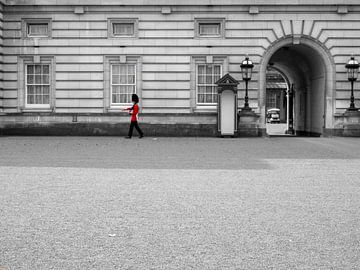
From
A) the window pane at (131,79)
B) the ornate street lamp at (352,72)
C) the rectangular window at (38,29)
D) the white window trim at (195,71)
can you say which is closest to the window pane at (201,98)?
the white window trim at (195,71)

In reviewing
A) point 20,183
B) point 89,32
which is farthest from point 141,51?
point 20,183

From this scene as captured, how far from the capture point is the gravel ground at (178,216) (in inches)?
173

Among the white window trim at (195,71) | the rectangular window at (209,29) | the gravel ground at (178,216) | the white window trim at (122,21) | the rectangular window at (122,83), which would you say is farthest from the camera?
the rectangular window at (122,83)

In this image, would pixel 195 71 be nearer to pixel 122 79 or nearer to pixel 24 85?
pixel 122 79

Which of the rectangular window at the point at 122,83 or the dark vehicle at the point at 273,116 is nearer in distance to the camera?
the rectangular window at the point at 122,83

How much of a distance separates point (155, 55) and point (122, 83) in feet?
6.28

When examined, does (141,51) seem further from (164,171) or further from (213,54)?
(164,171)

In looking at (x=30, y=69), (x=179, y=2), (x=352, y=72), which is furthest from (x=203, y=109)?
(x=30, y=69)

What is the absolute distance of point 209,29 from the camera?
24203 millimetres

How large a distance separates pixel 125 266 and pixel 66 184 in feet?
14.3

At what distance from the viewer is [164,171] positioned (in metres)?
10.1

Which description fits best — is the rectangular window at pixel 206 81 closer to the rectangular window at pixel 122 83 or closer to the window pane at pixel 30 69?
the rectangular window at pixel 122 83

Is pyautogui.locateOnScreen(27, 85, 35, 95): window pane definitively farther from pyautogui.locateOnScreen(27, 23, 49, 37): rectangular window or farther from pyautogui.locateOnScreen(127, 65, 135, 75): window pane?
pyautogui.locateOnScreen(127, 65, 135, 75): window pane

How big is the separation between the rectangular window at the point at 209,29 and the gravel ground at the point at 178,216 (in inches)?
552
